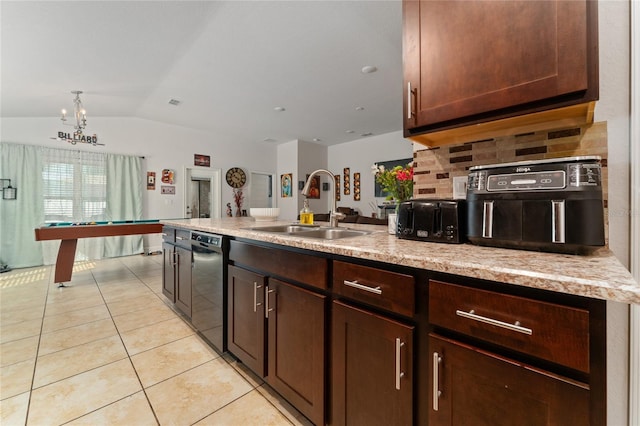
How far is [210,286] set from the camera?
1.80 metres

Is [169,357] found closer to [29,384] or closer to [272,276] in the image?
[29,384]

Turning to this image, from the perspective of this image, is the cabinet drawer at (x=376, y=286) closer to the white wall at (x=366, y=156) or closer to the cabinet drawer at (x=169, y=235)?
the cabinet drawer at (x=169, y=235)

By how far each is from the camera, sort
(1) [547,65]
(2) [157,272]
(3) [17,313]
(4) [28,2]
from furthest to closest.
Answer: (2) [157,272] < (3) [17,313] < (4) [28,2] < (1) [547,65]

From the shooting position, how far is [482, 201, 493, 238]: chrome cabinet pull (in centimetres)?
89

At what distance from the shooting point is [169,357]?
1.83 metres

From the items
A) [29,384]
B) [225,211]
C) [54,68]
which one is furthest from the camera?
[225,211]

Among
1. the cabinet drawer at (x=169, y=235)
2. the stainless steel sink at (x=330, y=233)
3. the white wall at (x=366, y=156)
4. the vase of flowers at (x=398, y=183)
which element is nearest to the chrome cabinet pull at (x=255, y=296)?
the stainless steel sink at (x=330, y=233)

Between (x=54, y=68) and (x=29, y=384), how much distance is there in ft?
10.8

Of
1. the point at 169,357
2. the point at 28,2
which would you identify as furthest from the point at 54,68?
the point at 169,357

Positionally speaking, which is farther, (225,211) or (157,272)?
(225,211)

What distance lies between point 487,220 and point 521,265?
0.27m

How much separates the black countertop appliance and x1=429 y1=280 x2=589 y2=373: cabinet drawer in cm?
31

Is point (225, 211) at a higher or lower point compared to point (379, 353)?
higher

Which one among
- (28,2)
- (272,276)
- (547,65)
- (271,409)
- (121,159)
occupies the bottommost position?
(271,409)
